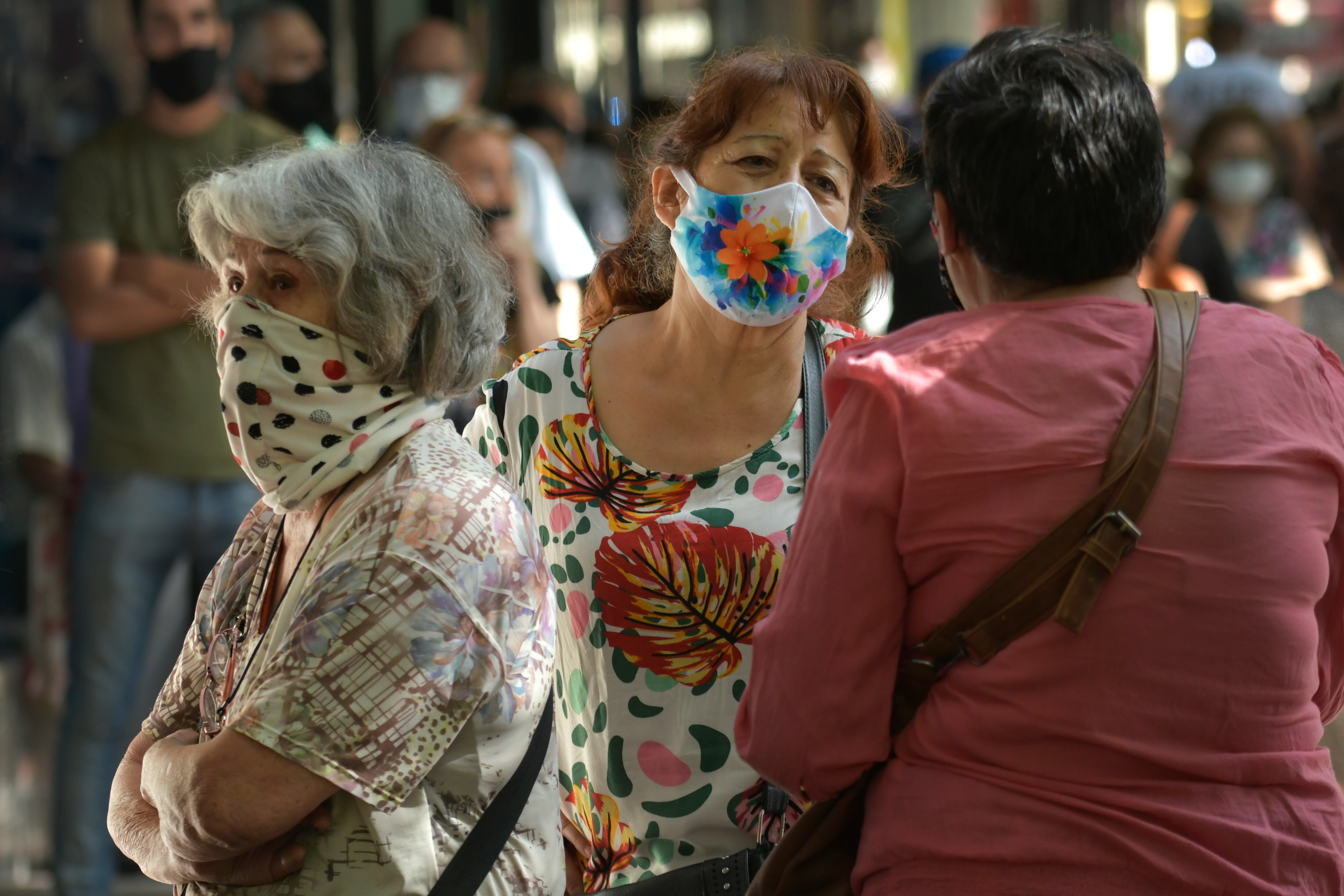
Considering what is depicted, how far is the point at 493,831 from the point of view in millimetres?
1772

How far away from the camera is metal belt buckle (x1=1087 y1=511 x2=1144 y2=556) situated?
1396 mm

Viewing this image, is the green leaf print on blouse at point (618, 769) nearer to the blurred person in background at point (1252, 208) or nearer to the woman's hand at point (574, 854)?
the woman's hand at point (574, 854)

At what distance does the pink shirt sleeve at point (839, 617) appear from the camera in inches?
58.3

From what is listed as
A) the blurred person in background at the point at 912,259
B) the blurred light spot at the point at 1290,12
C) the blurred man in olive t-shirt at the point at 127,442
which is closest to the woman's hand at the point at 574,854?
the blurred man in olive t-shirt at the point at 127,442

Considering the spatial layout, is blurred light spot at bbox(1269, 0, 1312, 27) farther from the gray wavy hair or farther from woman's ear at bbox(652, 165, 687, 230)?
the gray wavy hair

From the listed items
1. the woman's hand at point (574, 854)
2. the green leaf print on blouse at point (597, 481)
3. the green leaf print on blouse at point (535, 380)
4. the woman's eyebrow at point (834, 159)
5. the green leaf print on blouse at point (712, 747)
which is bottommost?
the woman's hand at point (574, 854)

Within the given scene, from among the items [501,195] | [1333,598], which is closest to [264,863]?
[1333,598]

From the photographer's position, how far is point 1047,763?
1.45 m

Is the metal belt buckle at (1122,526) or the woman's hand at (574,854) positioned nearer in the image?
the metal belt buckle at (1122,526)

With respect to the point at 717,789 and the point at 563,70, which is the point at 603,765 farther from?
the point at 563,70

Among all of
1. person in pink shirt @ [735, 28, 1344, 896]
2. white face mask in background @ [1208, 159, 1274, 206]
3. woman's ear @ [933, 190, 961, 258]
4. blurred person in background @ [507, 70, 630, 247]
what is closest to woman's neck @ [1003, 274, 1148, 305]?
person in pink shirt @ [735, 28, 1344, 896]

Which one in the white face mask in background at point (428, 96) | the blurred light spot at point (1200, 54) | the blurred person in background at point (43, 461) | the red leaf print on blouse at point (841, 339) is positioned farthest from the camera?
the blurred light spot at point (1200, 54)

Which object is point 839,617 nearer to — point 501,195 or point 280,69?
point 501,195

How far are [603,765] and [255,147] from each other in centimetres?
245
